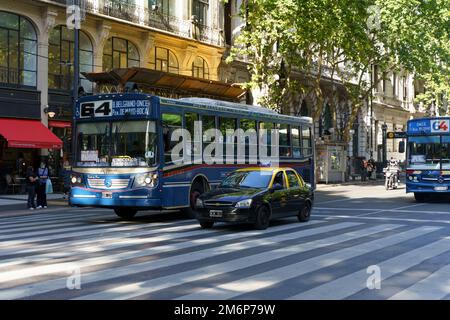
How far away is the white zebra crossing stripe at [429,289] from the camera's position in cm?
763

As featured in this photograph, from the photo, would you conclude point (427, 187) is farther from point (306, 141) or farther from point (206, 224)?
point (206, 224)

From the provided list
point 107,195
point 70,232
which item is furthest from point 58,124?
point 70,232

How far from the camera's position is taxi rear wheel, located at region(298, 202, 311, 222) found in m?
16.8

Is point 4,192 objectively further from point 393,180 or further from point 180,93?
point 393,180

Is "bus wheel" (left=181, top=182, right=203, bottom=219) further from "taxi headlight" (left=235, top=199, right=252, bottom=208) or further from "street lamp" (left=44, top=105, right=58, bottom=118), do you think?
"street lamp" (left=44, top=105, right=58, bottom=118)

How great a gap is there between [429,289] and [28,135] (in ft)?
74.9

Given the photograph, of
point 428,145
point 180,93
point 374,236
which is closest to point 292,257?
point 374,236

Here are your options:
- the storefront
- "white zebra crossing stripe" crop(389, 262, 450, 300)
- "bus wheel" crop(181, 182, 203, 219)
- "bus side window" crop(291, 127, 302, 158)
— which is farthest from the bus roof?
the storefront

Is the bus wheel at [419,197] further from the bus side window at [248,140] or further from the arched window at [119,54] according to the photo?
the arched window at [119,54]

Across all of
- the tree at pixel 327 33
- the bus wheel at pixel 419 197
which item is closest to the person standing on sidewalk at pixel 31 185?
the bus wheel at pixel 419 197

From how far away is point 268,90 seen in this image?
37.1 m

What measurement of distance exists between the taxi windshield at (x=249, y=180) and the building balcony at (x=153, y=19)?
58.8 ft

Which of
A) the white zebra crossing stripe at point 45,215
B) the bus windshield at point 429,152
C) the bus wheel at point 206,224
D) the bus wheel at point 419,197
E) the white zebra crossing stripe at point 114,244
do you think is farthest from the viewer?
the bus wheel at point 419,197

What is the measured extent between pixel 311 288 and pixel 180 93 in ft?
90.7
